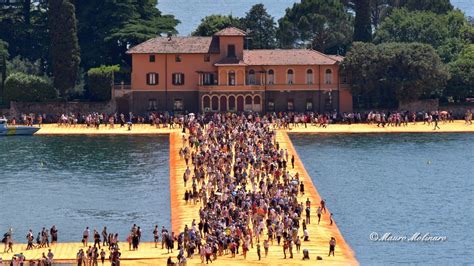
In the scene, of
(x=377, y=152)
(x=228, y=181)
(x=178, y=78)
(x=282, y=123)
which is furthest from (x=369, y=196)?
(x=178, y=78)

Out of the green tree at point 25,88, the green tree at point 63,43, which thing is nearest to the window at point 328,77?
the green tree at point 63,43

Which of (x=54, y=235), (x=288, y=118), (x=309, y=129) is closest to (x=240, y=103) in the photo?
(x=288, y=118)

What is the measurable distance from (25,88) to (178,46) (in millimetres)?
15433

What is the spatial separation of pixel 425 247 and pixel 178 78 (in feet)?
221

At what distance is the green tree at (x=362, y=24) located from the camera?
16162 cm

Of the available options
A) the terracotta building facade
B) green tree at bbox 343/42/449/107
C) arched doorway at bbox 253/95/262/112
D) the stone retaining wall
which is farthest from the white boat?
green tree at bbox 343/42/449/107

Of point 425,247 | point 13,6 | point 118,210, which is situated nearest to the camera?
point 425,247

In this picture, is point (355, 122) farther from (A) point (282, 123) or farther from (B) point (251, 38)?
(B) point (251, 38)

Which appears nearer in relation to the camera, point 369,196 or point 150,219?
point 150,219

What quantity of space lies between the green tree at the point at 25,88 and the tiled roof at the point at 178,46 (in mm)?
9420

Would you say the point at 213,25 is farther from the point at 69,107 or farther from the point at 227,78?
the point at 69,107

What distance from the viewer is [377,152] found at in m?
130

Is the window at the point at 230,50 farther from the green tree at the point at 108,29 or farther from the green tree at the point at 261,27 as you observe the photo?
the green tree at the point at 261,27

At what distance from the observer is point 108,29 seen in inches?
6181
